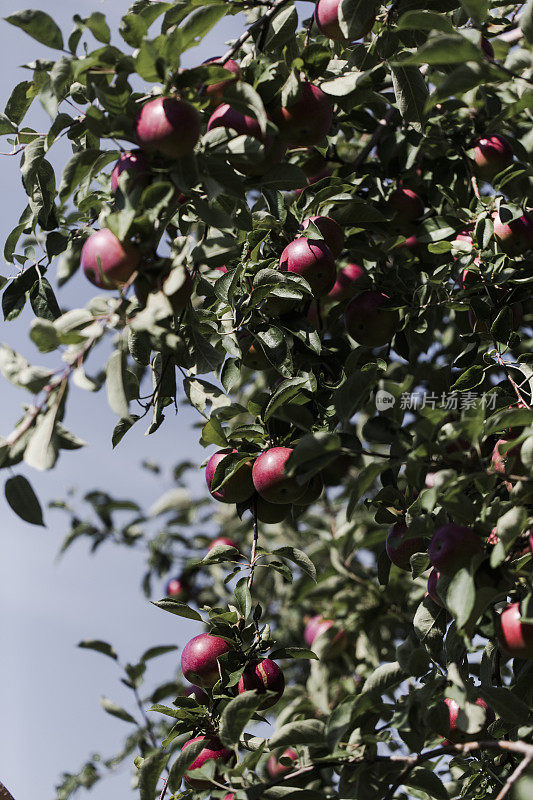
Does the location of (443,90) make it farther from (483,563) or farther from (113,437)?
(113,437)

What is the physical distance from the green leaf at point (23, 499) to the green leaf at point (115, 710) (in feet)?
3.35

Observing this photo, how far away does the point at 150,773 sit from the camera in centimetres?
149

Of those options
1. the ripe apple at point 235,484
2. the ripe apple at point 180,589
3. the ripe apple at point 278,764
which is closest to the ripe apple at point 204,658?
the ripe apple at point 278,764

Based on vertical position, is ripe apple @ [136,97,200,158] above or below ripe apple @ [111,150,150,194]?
above

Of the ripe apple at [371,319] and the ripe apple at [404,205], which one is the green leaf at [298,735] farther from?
the ripe apple at [404,205]

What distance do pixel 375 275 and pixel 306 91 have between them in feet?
2.24

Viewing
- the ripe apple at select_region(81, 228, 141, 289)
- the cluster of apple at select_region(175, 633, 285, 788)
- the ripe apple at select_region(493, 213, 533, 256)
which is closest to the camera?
the ripe apple at select_region(81, 228, 141, 289)

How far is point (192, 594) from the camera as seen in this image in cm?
485

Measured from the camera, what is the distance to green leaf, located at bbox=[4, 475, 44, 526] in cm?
121

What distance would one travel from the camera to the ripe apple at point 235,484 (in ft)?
5.81

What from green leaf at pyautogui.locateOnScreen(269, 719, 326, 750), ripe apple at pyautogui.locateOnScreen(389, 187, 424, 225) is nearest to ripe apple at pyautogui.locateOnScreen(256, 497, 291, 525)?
green leaf at pyautogui.locateOnScreen(269, 719, 326, 750)

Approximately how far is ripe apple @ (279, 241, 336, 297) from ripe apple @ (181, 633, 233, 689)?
2.92 ft

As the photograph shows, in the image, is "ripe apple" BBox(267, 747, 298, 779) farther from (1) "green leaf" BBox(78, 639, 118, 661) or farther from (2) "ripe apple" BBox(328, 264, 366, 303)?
(2) "ripe apple" BBox(328, 264, 366, 303)

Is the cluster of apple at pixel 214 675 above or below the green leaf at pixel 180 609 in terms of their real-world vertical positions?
below
